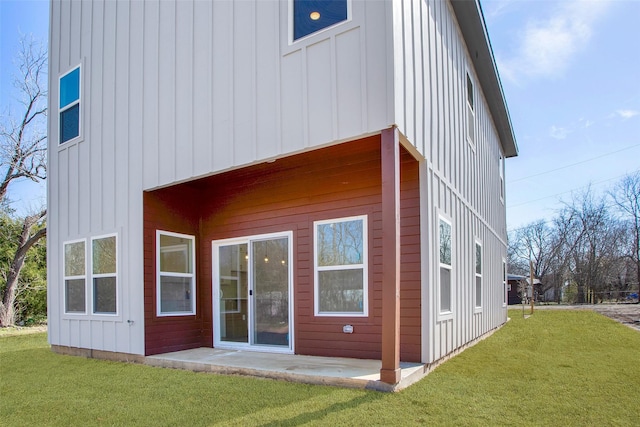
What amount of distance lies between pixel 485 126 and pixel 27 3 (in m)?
12.8

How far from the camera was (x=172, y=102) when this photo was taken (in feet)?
19.5

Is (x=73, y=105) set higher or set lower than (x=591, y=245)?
higher

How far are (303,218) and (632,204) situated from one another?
114 feet

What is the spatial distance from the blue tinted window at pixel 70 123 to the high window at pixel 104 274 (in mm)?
1995

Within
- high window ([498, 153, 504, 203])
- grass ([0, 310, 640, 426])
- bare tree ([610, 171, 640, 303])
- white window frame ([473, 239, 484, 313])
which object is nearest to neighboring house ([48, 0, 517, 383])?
white window frame ([473, 239, 484, 313])

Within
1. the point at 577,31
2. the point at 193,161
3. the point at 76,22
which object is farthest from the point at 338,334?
the point at 577,31

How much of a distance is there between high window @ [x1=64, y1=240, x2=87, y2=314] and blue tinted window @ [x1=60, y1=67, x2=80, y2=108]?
2.48 m

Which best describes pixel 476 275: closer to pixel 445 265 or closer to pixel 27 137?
pixel 445 265

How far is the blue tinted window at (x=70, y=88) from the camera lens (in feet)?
24.4

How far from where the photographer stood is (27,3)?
12.1 m

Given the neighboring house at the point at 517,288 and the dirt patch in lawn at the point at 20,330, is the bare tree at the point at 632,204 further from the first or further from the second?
the dirt patch in lawn at the point at 20,330

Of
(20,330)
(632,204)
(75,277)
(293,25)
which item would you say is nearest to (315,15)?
(293,25)

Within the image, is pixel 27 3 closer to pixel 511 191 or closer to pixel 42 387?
pixel 42 387

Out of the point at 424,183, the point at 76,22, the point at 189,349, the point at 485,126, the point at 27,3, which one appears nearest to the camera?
the point at 424,183
